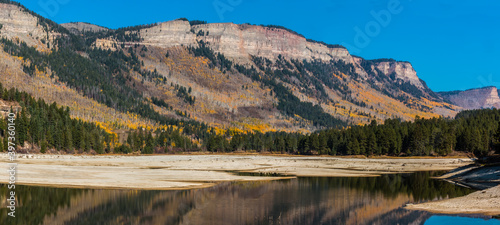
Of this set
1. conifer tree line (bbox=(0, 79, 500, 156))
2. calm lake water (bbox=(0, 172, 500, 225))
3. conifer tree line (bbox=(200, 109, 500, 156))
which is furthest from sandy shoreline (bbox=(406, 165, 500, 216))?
conifer tree line (bbox=(200, 109, 500, 156))

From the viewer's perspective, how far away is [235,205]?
44.1m

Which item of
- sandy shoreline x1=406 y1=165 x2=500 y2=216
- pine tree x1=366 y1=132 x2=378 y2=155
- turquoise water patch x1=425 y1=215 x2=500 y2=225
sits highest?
pine tree x1=366 y1=132 x2=378 y2=155

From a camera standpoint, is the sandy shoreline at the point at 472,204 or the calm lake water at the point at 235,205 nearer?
the calm lake water at the point at 235,205

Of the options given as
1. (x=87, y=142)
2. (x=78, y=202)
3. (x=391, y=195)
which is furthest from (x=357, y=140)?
(x=78, y=202)

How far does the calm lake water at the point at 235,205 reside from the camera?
3766cm

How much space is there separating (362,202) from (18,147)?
4051 inches

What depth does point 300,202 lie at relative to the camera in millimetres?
46656

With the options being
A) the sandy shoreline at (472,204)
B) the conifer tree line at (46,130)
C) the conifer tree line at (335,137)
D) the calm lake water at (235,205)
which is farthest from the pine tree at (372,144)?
the conifer tree line at (46,130)

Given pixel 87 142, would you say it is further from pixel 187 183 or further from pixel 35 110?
pixel 187 183

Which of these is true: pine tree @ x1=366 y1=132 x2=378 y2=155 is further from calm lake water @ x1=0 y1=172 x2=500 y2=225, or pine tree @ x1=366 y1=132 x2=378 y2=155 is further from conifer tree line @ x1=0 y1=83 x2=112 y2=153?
conifer tree line @ x1=0 y1=83 x2=112 y2=153

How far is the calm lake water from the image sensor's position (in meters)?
37.7

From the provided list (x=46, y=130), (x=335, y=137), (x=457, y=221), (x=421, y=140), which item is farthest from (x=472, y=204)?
(x=335, y=137)

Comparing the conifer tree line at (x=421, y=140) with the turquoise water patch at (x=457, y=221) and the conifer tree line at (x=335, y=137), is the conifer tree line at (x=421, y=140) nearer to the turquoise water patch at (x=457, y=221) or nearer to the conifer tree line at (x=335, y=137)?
the conifer tree line at (x=335, y=137)

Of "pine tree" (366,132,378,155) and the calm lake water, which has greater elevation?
"pine tree" (366,132,378,155)
